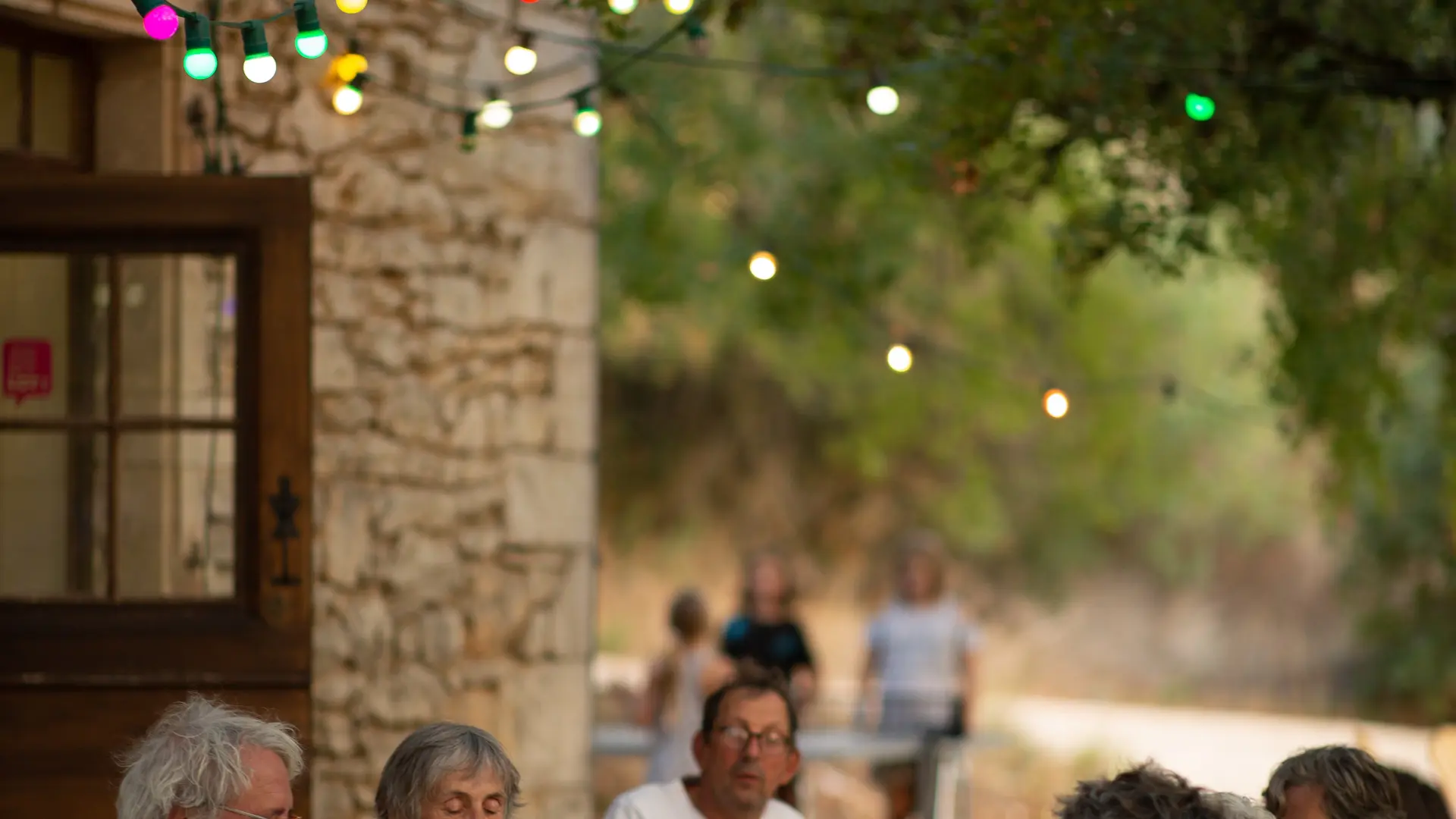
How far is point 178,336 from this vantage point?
4.21 metres

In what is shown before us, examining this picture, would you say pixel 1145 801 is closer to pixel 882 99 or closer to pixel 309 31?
pixel 309 31

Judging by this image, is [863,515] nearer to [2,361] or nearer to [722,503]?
[722,503]

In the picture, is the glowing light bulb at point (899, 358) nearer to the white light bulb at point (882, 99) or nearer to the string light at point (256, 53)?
the white light bulb at point (882, 99)

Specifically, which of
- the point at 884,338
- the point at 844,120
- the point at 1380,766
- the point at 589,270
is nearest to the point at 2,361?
the point at 589,270

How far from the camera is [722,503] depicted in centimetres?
1432

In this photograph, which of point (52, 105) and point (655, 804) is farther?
point (52, 105)

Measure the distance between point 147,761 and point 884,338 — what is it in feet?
28.0

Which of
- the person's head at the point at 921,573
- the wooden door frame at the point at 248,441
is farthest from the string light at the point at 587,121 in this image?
the person's head at the point at 921,573

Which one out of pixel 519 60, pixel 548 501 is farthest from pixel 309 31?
pixel 548 501

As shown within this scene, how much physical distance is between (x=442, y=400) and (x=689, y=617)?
7.06 feet

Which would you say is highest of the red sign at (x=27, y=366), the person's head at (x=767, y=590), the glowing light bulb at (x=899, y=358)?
the glowing light bulb at (x=899, y=358)

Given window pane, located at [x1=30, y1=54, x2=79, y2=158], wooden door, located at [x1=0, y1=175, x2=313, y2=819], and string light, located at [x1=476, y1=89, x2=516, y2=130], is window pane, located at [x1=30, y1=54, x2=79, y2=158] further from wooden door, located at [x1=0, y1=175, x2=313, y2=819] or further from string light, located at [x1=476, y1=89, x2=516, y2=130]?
string light, located at [x1=476, y1=89, x2=516, y2=130]

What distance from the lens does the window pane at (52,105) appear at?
438cm

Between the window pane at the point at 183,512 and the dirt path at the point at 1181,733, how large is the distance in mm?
8104
